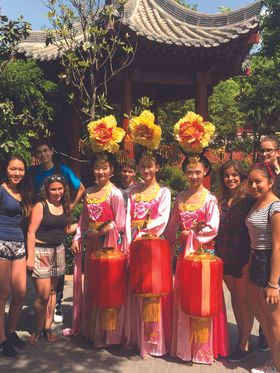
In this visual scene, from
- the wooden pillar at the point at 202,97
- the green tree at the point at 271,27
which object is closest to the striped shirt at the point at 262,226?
the wooden pillar at the point at 202,97

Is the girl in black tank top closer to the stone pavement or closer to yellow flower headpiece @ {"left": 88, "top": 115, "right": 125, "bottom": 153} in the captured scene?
the stone pavement

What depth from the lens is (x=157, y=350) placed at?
353cm

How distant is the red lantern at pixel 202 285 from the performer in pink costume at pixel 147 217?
369 mm

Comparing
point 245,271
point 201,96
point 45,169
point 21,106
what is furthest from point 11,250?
point 201,96

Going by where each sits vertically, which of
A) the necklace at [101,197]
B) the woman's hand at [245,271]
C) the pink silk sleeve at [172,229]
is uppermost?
the necklace at [101,197]

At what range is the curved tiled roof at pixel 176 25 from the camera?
263 inches

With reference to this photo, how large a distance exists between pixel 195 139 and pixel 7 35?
141 inches

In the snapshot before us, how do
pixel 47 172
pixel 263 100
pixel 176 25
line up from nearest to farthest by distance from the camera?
1. pixel 47 172
2. pixel 176 25
3. pixel 263 100

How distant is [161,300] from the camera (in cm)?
355

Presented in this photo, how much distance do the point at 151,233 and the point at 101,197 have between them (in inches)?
21.8

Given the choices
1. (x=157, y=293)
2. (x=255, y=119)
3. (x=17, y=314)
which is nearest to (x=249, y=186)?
(x=157, y=293)

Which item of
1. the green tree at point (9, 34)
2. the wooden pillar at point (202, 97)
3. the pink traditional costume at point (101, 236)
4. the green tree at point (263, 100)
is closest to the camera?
the pink traditional costume at point (101, 236)

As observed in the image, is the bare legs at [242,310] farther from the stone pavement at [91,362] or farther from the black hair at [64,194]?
the black hair at [64,194]

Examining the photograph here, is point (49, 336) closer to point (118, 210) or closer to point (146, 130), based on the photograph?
point (118, 210)
